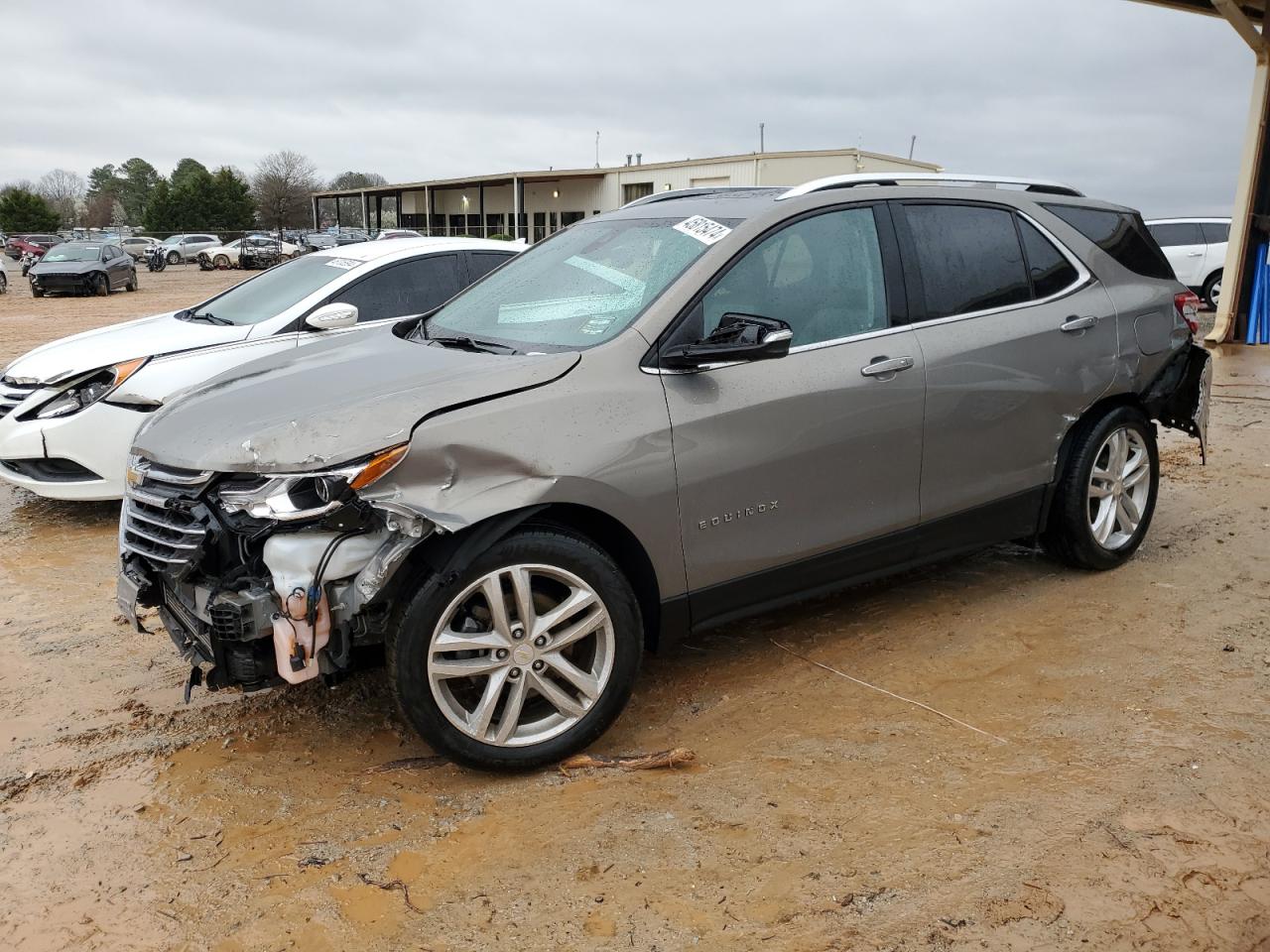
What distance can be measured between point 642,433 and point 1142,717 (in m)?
2.07

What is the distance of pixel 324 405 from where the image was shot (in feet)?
10.5

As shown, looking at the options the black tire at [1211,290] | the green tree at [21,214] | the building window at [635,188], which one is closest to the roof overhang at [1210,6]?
the black tire at [1211,290]

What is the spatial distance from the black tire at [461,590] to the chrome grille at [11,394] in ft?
14.2

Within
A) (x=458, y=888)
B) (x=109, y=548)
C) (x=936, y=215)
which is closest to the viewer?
(x=458, y=888)

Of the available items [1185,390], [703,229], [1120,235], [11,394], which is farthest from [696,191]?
[11,394]

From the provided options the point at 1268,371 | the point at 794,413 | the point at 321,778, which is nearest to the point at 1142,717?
the point at 794,413

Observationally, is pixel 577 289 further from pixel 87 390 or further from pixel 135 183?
pixel 135 183

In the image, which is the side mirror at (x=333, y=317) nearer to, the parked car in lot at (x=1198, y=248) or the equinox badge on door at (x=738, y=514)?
the equinox badge on door at (x=738, y=514)

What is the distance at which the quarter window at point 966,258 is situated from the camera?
425 cm

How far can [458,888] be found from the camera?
280 cm

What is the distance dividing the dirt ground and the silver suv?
0.38 meters

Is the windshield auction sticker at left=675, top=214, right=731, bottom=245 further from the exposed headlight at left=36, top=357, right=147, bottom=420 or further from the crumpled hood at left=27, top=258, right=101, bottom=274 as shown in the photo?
the crumpled hood at left=27, top=258, right=101, bottom=274

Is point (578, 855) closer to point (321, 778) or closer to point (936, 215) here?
point (321, 778)

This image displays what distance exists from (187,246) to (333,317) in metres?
47.9
